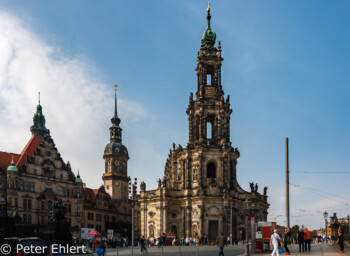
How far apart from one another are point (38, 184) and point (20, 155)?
7602mm

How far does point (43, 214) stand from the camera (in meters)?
77.5

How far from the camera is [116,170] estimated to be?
10775 cm

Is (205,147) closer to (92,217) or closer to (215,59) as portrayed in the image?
(215,59)

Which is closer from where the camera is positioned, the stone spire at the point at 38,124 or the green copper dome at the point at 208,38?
the green copper dome at the point at 208,38

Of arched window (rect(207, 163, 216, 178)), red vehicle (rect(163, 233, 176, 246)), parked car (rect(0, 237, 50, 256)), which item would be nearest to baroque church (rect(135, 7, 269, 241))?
arched window (rect(207, 163, 216, 178))

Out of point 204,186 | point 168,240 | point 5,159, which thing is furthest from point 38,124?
point 168,240

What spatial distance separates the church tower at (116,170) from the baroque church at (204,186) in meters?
31.4

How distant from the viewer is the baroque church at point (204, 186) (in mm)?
68000

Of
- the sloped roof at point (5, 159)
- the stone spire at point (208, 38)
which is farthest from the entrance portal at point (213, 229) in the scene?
the sloped roof at point (5, 159)

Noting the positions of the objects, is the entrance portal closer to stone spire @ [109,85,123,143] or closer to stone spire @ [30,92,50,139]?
stone spire @ [30,92,50,139]

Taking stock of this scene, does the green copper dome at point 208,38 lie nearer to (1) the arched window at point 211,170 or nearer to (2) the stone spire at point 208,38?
(2) the stone spire at point 208,38

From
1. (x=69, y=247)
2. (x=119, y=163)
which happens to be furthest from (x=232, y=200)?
(x=119, y=163)

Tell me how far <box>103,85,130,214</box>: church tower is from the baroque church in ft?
103

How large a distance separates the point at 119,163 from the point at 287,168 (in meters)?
81.2
